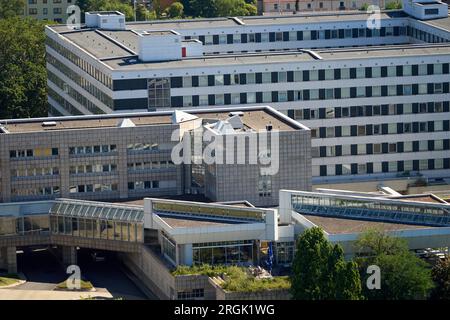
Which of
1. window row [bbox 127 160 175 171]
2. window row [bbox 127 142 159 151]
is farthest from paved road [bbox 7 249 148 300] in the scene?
window row [bbox 127 142 159 151]

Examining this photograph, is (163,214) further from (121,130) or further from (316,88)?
(316,88)

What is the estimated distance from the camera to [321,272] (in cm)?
13825

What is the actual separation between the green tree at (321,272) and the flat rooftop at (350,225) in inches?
431

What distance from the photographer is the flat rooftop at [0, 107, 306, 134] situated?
558 feet

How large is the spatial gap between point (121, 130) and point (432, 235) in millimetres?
31869

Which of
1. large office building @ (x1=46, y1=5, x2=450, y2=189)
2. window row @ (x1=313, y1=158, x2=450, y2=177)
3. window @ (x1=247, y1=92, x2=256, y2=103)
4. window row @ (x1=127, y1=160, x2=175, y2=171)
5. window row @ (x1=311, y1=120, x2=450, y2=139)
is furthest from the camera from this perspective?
window row @ (x1=313, y1=158, x2=450, y2=177)

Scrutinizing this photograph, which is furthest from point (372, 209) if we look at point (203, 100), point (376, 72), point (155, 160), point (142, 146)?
point (376, 72)

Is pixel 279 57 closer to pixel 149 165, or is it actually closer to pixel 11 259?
pixel 149 165

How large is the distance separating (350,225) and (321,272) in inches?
623

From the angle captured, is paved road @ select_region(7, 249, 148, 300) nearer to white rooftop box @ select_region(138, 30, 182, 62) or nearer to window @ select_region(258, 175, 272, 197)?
window @ select_region(258, 175, 272, 197)

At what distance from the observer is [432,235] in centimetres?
15062

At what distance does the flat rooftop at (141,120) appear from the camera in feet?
558

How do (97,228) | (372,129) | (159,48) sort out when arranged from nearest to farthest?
(97,228) < (159,48) < (372,129)

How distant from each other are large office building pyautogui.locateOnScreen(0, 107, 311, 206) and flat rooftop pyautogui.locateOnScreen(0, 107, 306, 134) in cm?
21
